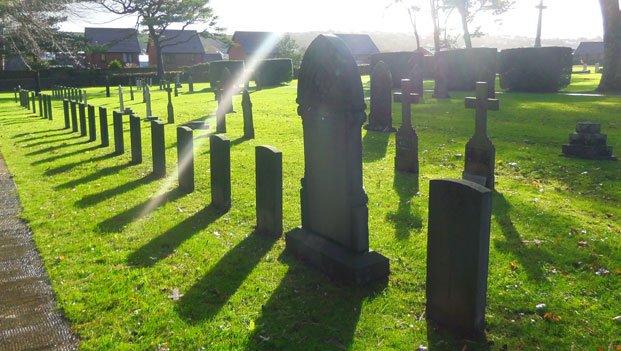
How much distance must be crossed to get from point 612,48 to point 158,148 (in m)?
23.4

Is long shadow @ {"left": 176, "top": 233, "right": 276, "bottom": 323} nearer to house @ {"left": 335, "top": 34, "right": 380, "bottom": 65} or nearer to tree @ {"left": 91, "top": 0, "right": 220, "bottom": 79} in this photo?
tree @ {"left": 91, "top": 0, "right": 220, "bottom": 79}

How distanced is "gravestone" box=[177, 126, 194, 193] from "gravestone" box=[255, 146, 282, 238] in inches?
94.5

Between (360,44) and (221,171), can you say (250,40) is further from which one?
(221,171)

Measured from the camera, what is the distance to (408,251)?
5.63m

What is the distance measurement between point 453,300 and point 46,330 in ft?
10.7

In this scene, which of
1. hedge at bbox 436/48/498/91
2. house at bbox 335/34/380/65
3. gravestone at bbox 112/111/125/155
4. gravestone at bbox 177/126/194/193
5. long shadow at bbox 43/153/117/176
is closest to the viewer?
gravestone at bbox 177/126/194/193

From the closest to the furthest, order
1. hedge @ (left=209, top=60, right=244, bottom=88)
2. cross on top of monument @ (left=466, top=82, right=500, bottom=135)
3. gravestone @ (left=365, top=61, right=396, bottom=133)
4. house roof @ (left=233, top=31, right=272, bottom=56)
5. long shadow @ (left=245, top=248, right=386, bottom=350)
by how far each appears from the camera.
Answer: long shadow @ (left=245, top=248, right=386, bottom=350) → cross on top of monument @ (left=466, top=82, right=500, bottom=135) → gravestone @ (left=365, top=61, right=396, bottom=133) → hedge @ (left=209, top=60, right=244, bottom=88) → house roof @ (left=233, top=31, right=272, bottom=56)

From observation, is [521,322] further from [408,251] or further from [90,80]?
[90,80]

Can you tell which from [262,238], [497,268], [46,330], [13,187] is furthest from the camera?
[13,187]

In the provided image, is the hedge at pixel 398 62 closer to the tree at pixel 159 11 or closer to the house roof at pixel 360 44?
the tree at pixel 159 11

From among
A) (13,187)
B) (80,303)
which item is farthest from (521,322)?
(13,187)

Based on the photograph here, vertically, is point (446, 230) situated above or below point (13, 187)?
above

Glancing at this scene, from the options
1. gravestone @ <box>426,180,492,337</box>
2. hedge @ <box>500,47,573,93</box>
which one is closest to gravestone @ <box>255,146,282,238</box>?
gravestone @ <box>426,180,492,337</box>

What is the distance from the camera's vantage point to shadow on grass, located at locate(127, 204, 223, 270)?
5633 mm
